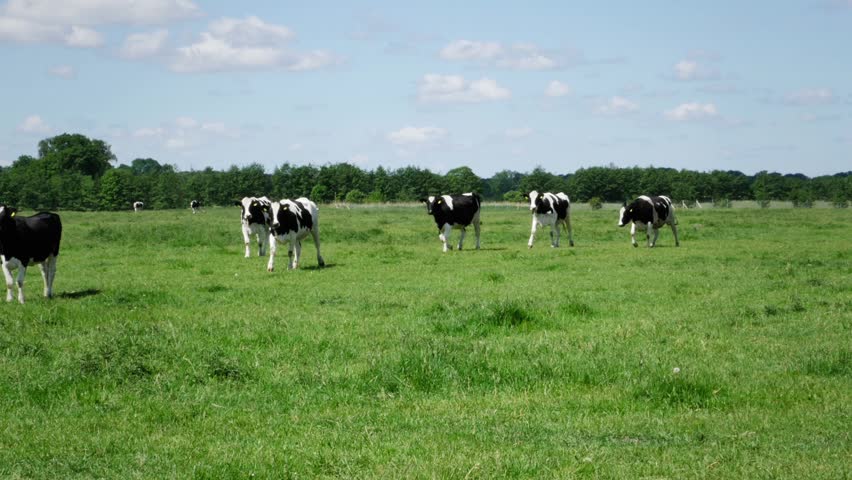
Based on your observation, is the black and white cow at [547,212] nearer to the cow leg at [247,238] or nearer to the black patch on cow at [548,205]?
the black patch on cow at [548,205]

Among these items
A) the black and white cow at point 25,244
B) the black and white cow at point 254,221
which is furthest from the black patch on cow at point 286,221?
the black and white cow at point 25,244

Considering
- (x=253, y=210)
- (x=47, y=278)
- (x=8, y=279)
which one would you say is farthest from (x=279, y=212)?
(x=8, y=279)

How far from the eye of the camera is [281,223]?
2609cm

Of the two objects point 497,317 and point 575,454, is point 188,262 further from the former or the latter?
point 575,454

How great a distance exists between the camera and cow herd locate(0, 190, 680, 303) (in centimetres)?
1866

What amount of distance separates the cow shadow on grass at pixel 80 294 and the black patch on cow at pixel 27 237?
89 cm

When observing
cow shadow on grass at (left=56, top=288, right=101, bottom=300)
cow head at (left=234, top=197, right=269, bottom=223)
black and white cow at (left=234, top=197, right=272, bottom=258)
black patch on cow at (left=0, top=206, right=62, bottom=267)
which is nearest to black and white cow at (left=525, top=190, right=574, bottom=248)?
black and white cow at (left=234, top=197, right=272, bottom=258)

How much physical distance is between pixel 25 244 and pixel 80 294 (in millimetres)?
1552

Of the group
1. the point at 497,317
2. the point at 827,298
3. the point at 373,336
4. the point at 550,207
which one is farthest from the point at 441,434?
the point at 550,207

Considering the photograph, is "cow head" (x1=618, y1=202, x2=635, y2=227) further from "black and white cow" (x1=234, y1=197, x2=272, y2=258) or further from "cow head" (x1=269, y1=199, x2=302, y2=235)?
"cow head" (x1=269, y1=199, x2=302, y2=235)

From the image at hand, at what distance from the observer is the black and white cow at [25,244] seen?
18.4 meters

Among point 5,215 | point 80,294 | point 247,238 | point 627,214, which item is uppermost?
point 5,215

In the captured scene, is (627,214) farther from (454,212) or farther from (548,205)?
(454,212)

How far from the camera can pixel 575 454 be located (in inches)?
295
